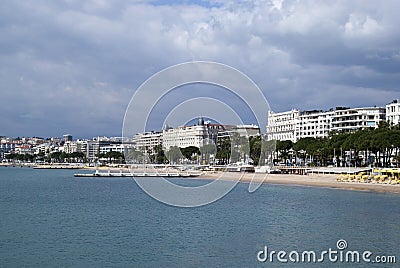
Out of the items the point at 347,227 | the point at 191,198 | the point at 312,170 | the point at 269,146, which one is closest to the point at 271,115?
the point at 269,146

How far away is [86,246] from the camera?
22.5 meters

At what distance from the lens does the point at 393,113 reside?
92375mm

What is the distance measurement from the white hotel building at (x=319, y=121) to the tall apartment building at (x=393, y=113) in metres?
2.07

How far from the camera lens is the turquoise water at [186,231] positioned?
20.3 metres

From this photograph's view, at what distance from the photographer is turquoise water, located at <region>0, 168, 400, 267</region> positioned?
20.3 meters

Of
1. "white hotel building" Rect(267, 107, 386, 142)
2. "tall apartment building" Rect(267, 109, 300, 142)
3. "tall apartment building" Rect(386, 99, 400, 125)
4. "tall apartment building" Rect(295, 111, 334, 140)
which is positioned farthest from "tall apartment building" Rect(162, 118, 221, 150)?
"tall apartment building" Rect(386, 99, 400, 125)

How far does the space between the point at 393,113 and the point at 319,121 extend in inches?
791

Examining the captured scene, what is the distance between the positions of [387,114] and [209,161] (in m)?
45.4

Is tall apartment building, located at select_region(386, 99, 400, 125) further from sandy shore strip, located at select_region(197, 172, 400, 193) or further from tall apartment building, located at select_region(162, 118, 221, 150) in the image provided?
tall apartment building, located at select_region(162, 118, 221, 150)

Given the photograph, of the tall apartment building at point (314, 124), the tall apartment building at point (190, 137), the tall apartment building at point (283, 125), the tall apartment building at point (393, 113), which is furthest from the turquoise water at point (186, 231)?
the tall apartment building at point (190, 137)

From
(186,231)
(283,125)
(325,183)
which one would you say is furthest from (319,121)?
(186,231)

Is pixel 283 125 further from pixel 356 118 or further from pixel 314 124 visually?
pixel 356 118

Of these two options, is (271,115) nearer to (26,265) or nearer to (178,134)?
(178,134)

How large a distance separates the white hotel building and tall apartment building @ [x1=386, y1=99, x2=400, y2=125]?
2074 mm
